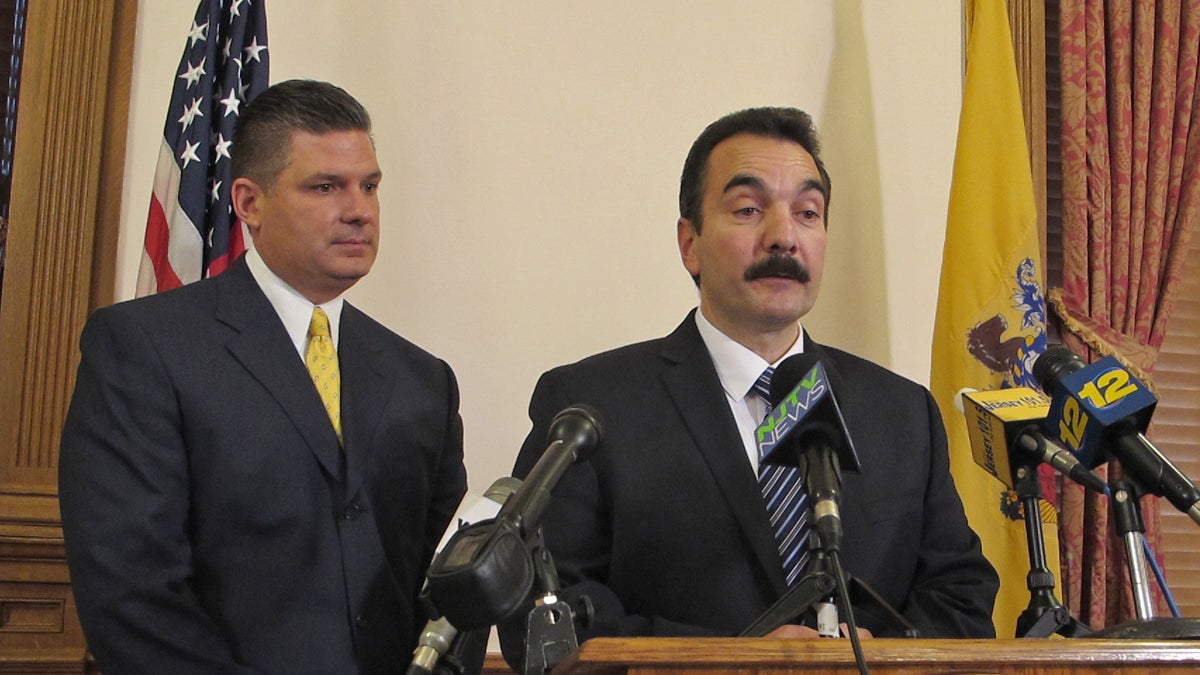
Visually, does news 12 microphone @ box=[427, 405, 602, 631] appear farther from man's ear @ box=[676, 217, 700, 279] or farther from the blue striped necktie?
man's ear @ box=[676, 217, 700, 279]

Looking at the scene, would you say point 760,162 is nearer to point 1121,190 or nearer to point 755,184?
point 755,184

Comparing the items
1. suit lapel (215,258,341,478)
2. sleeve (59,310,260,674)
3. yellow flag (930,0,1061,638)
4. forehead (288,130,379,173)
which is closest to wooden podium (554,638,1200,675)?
sleeve (59,310,260,674)

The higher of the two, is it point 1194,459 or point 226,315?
point 226,315

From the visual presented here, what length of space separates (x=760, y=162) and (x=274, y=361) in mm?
1042

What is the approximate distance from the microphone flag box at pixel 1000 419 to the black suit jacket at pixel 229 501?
1.11 meters

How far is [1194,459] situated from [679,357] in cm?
260

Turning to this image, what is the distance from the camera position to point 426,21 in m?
3.89

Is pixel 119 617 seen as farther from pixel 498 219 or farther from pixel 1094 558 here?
pixel 1094 558

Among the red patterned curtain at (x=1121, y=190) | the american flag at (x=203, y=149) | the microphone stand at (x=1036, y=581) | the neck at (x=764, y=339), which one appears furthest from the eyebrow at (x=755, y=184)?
the red patterned curtain at (x=1121, y=190)

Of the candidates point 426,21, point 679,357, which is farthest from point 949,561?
point 426,21

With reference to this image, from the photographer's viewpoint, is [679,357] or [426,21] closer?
[679,357]

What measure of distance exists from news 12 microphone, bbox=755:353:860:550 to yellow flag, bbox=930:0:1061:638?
2.27m

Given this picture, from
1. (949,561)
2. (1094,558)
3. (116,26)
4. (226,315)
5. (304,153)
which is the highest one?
(116,26)

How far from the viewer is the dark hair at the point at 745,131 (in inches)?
105
